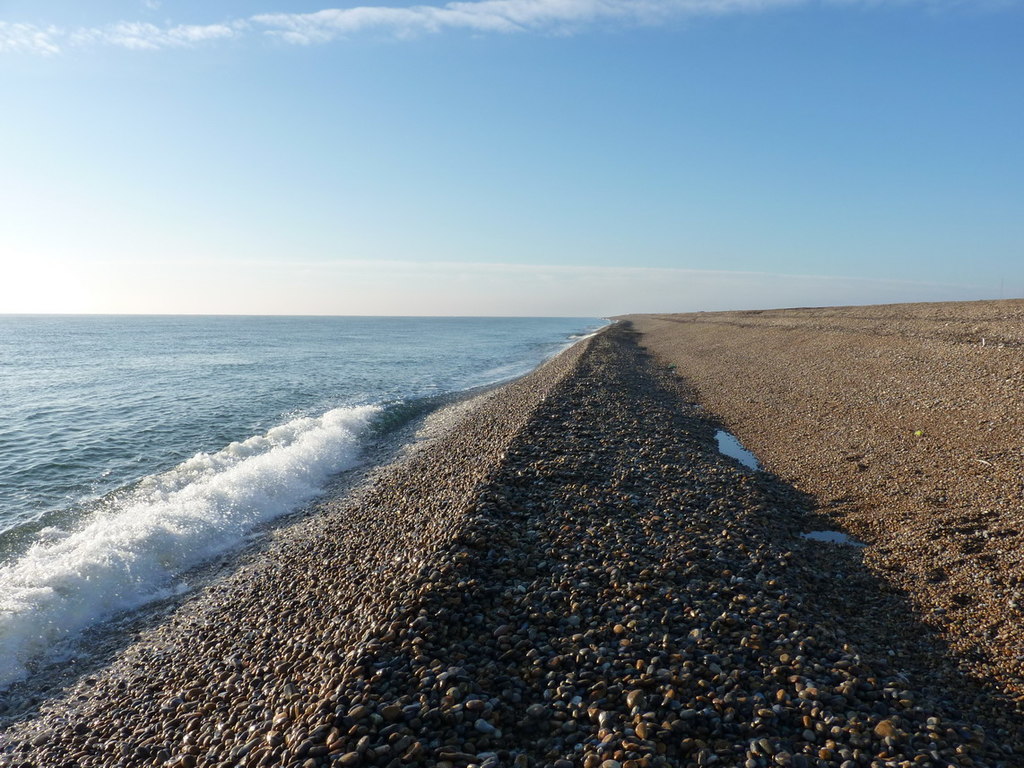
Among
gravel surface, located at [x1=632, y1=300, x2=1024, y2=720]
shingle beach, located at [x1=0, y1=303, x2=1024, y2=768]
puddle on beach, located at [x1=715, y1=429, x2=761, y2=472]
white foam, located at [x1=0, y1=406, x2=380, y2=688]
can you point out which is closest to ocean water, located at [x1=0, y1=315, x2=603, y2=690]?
white foam, located at [x1=0, y1=406, x2=380, y2=688]

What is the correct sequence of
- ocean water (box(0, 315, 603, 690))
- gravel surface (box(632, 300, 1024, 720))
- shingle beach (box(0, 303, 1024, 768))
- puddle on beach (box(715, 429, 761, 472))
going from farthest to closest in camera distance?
puddle on beach (box(715, 429, 761, 472))
ocean water (box(0, 315, 603, 690))
gravel surface (box(632, 300, 1024, 720))
shingle beach (box(0, 303, 1024, 768))

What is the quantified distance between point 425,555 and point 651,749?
204 inches

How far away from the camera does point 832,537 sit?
37.2ft

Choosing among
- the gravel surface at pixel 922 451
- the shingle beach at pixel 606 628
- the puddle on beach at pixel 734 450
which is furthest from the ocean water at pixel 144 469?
the gravel surface at pixel 922 451

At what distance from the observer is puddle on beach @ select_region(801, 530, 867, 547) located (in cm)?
1094

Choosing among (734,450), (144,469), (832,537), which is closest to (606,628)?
(832,537)

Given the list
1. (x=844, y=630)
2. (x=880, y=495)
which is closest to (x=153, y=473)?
(x=844, y=630)

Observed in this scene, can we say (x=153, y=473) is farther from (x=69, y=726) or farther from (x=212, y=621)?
(x=69, y=726)

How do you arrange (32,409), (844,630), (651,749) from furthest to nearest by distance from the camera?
1. (32,409)
2. (844,630)
3. (651,749)

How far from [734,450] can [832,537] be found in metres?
6.77

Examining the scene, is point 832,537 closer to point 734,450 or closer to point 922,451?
point 922,451

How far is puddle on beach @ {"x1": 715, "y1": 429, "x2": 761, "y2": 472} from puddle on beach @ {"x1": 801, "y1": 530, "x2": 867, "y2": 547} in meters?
4.07

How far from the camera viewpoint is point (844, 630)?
25.6 ft

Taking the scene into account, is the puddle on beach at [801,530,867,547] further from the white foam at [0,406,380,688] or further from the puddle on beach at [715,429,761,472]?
the white foam at [0,406,380,688]
